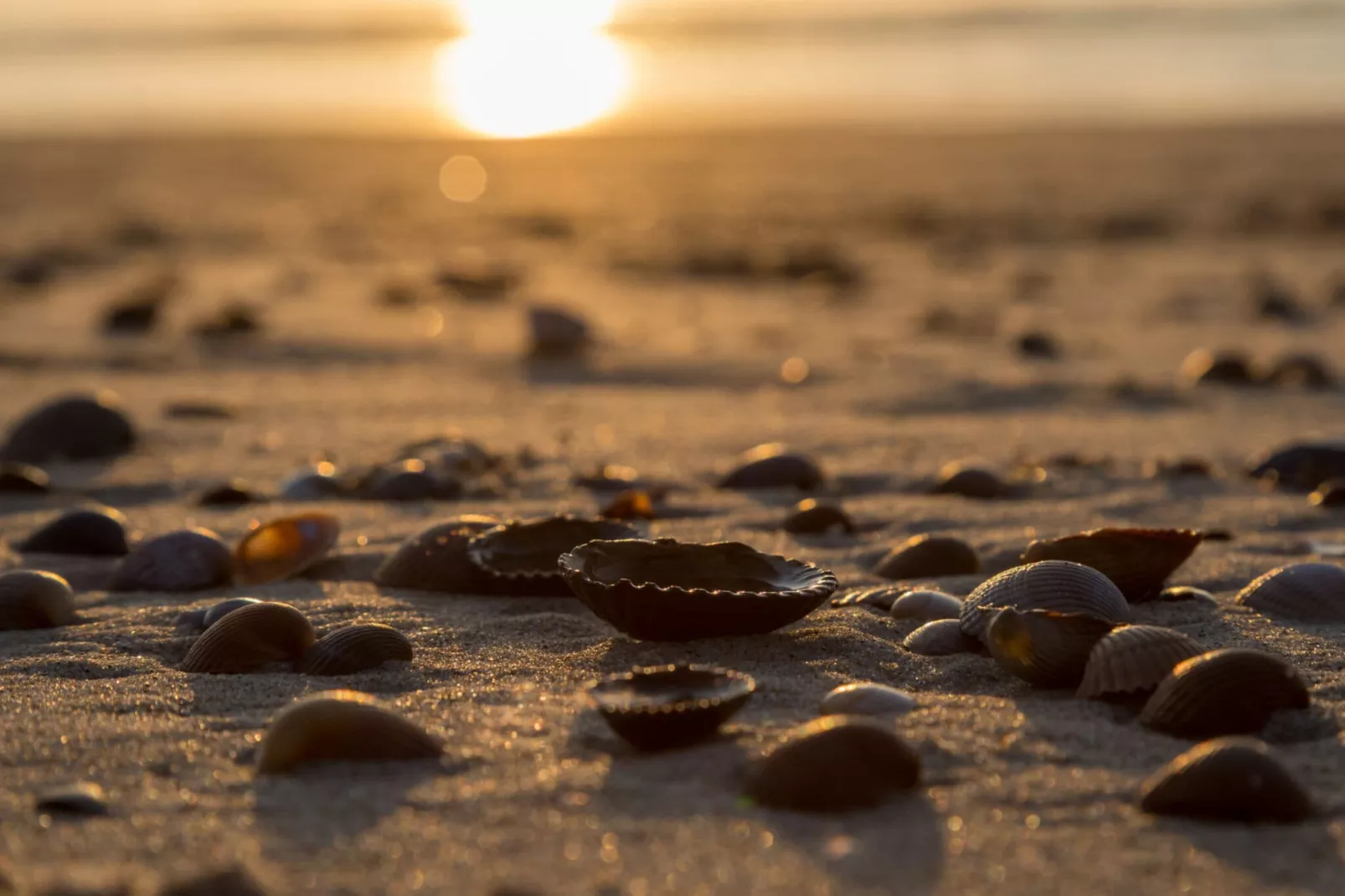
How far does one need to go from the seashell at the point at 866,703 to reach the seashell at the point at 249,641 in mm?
901

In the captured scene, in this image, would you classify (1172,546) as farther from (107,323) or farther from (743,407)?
(107,323)

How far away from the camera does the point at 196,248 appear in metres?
→ 10.5

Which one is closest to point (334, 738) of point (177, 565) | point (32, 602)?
point (32, 602)

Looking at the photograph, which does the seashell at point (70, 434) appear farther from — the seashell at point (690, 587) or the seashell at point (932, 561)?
the seashell at point (932, 561)

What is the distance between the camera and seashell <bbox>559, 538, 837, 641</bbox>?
254 cm

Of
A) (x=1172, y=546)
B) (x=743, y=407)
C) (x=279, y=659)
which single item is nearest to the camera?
(x=279, y=659)

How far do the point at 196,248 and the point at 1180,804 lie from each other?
9.60 metres

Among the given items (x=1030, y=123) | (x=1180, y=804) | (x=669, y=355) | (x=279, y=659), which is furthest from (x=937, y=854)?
(x=1030, y=123)

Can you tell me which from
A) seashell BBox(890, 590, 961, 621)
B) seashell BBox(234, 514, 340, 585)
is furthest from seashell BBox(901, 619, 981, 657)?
seashell BBox(234, 514, 340, 585)

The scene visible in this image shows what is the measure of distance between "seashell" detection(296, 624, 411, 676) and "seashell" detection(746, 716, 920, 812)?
0.82m

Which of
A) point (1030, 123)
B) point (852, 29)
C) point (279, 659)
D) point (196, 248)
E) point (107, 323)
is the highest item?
point (852, 29)

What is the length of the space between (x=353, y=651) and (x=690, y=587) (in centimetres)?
58

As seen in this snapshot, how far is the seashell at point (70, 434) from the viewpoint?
4.51 m

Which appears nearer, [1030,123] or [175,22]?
[1030,123]
